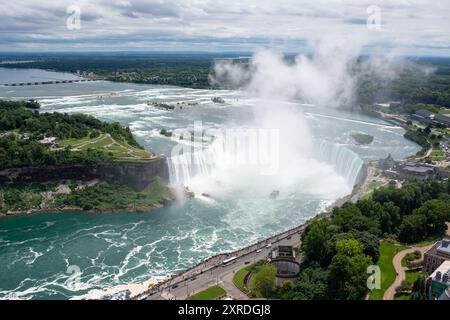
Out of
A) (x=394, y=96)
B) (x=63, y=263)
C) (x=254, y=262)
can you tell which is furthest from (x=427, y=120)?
(x=63, y=263)

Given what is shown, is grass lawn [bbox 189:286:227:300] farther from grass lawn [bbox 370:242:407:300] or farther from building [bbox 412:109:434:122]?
building [bbox 412:109:434:122]

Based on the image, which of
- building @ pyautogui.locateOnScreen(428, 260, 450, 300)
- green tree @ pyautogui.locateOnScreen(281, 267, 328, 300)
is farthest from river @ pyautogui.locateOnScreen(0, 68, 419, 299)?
building @ pyautogui.locateOnScreen(428, 260, 450, 300)

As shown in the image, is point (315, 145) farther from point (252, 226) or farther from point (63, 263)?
point (63, 263)

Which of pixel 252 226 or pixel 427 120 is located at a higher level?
pixel 427 120

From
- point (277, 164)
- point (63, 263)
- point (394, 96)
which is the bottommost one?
point (63, 263)

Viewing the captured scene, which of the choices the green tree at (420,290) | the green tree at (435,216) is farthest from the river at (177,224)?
the green tree at (420,290)

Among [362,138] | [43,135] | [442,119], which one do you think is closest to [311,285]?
[43,135]

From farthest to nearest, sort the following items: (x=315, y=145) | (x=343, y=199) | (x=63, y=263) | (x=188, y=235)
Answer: (x=315, y=145), (x=343, y=199), (x=188, y=235), (x=63, y=263)
